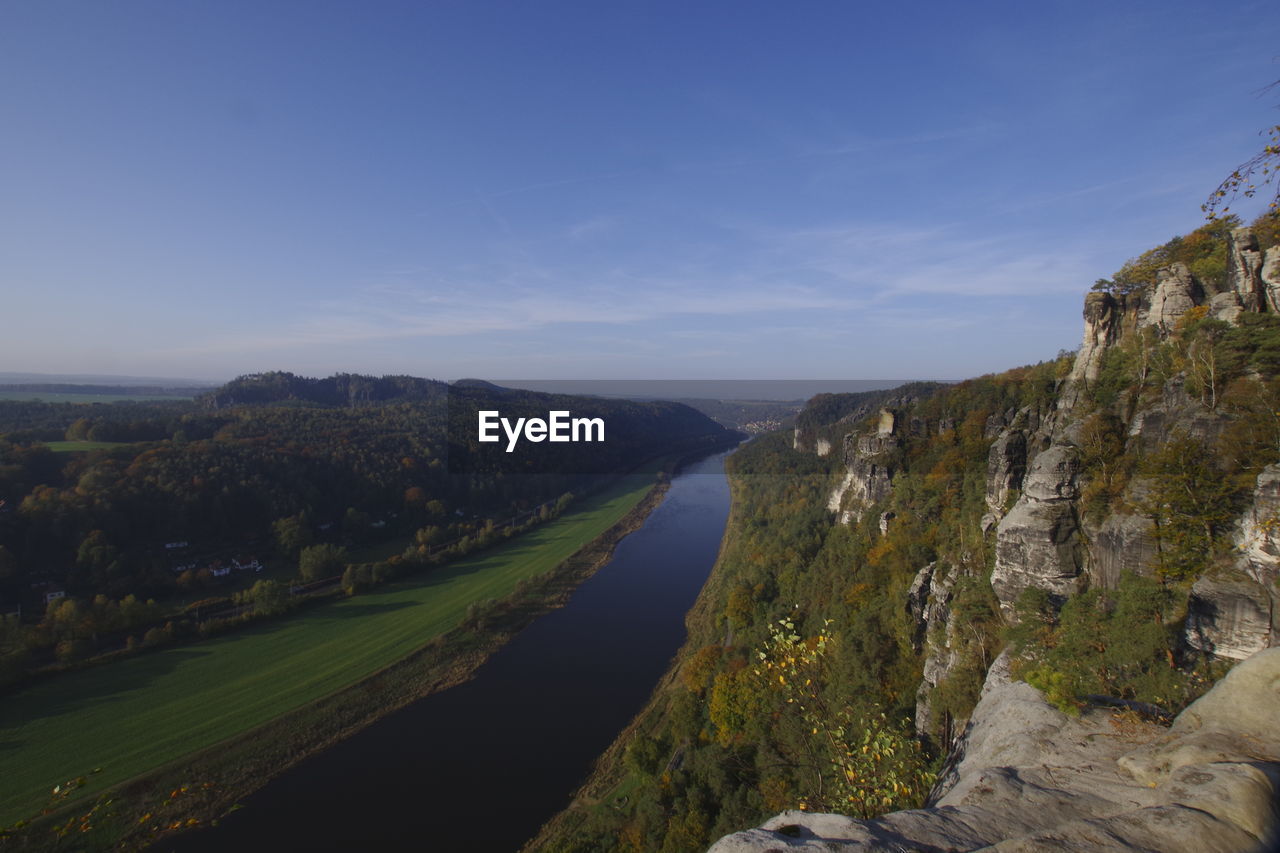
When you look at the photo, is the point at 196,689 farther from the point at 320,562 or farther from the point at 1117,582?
the point at 1117,582

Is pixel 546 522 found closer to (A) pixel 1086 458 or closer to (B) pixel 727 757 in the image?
(B) pixel 727 757

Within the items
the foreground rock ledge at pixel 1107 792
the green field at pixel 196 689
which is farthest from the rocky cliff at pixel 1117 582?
Answer: the green field at pixel 196 689

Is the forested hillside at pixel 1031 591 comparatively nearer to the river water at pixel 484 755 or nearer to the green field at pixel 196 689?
the river water at pixel 484 755

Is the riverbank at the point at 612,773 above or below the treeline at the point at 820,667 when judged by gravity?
below

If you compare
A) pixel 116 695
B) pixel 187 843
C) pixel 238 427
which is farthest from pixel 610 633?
pixel 238 427

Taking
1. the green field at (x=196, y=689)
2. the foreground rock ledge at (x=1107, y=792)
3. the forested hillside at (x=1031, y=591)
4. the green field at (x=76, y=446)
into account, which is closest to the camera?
the foreground rock ledge at (x=1107, y=792)

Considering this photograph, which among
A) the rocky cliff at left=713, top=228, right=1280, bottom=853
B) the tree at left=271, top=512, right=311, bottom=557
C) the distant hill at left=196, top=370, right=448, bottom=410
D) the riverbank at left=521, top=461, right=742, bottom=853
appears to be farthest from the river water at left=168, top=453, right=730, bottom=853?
the distant hill at left=196, top=370, right=448, bottom=410

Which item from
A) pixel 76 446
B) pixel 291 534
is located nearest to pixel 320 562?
Result: pixel 291 534
